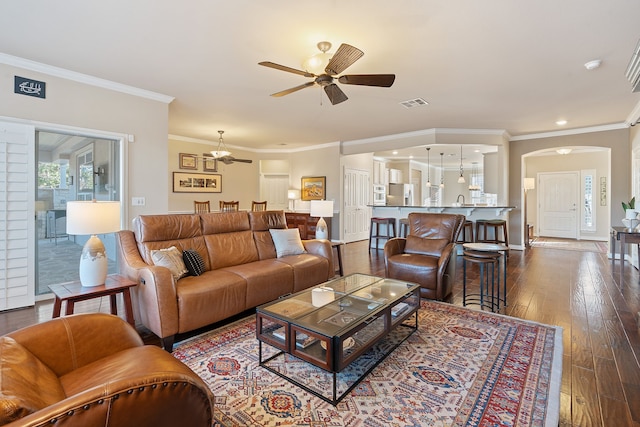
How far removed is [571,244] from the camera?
780 centimetres

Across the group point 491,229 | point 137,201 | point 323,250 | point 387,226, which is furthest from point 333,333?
point 491,229

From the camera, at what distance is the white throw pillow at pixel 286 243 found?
3.86m

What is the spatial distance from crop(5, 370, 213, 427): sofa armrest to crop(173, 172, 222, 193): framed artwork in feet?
23.8

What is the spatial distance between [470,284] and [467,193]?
8.21 meters

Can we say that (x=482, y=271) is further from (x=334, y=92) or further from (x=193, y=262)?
(x=193, y=262)

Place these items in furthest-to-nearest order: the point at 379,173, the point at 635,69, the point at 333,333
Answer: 1. the point at 379,173
2. the point at 635,69
3. the point at 333,333

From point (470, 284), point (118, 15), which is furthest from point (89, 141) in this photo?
point (470, 284)

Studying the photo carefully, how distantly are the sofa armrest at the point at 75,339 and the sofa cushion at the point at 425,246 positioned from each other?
3.21 meters

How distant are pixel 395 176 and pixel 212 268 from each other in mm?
8218

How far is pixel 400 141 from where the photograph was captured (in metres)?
7.04

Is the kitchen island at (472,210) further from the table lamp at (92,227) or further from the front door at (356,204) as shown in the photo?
the table lamp at (92,227)

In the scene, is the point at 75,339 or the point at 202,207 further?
the point at 202,207

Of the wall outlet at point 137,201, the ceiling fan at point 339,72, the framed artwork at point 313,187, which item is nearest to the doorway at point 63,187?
the wall outlet at point 137,201

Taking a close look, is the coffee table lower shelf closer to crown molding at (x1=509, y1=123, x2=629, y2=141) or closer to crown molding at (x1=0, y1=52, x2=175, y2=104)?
crown molding at (x1=0, y1=52, x2=175, y2=104)
